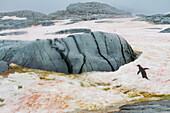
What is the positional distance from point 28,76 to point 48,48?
187 inches

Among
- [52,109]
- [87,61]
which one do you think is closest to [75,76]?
[87,61]

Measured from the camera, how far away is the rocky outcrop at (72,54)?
16.0 meters

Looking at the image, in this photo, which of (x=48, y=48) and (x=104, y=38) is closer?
(x=48, y=48)

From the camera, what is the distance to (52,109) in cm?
880

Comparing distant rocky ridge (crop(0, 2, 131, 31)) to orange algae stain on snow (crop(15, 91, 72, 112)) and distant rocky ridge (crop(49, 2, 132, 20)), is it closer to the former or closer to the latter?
distant rocky ridge (crop(49, 2, 132, 20))

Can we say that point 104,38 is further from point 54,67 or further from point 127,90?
point 127,90

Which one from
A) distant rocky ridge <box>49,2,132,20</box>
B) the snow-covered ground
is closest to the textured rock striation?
the snow-covered ground

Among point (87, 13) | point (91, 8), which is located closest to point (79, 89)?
point (87, 13)

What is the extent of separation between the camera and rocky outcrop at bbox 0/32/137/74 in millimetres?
16016

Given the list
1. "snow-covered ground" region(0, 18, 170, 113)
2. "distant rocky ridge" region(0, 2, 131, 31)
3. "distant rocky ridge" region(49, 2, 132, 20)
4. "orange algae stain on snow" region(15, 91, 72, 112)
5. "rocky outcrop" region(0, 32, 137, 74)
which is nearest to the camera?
"orange algae stain on snow" region(15, 91, 72, 112)

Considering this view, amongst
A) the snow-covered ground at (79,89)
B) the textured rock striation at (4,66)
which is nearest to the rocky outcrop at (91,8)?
the textured rock striation at (4,66)

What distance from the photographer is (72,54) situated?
16.8 metres

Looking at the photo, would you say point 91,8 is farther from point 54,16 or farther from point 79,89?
point 79,89

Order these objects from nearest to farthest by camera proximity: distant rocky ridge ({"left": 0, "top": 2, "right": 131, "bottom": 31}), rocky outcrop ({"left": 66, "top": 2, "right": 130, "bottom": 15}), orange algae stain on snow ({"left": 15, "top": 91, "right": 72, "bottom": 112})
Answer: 1. orange algae stain on snow ({"left": 15, "top": 91, "right": 72, "bottom": 112})
2. distant rocky ridge ({"left": 0, "top": 2, "right": 131, "bottom": 31})
3. rocky outcrop ({"left": 66, "top": 2, "right": 130, "bottom": 15})
